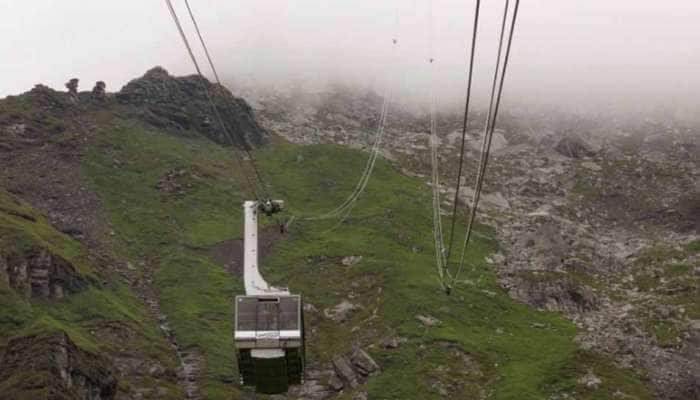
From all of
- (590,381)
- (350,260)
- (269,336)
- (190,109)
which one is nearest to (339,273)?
(350,260)

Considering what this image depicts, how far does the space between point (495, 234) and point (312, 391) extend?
175ft

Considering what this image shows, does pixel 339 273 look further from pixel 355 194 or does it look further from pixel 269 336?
pixel 269 336

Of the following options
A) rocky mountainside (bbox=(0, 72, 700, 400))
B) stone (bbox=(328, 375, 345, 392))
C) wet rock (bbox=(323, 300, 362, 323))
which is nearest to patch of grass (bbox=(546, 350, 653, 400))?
rocky mountainside (bbox=(0, 72, 700, 400))

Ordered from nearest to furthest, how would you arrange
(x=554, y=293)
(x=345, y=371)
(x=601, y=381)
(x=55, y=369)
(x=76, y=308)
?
(x=55, y=369), (x=601, y=381), (x=345, y=371), (x=76, y=308), (x=554, y=293)

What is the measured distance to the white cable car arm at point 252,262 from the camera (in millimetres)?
42531

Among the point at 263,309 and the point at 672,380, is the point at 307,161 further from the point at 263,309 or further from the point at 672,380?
the point at 263,309

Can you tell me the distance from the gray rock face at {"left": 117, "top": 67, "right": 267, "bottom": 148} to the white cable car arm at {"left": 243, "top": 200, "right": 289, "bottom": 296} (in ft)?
364

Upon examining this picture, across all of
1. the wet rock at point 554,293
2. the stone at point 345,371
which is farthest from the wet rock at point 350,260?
the stone at point 345,371

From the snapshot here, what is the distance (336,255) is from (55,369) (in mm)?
56858

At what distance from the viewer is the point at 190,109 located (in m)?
161

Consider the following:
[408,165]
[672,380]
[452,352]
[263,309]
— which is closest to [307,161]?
[408,165]

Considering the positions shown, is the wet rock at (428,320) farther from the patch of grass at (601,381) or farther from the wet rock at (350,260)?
the wet rock at (350,260)

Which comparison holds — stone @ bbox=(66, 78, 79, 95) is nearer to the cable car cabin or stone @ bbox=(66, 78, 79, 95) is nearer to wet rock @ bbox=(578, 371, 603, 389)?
wet rock @ bbox=(578, 371, 603, 389)

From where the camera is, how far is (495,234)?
128750 mm
